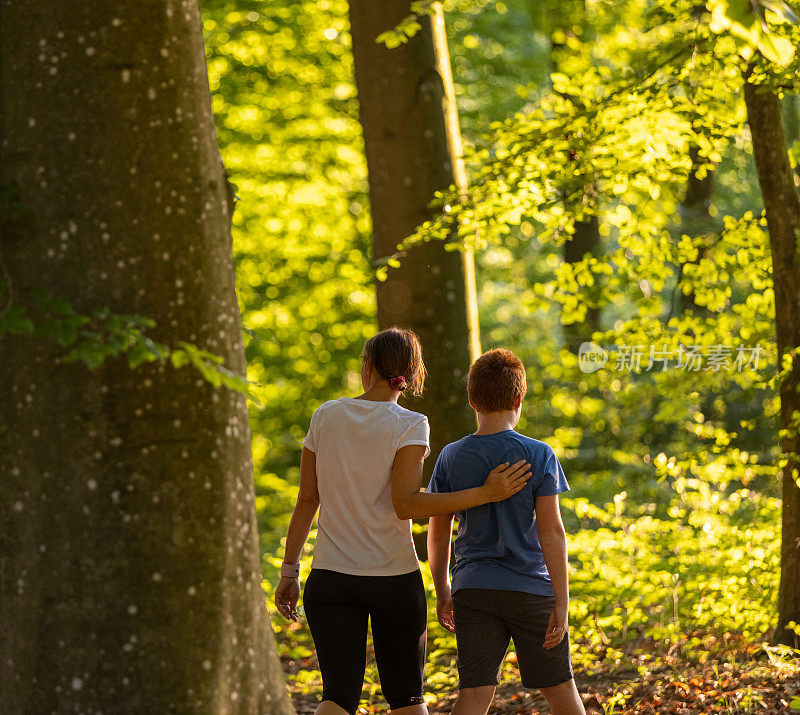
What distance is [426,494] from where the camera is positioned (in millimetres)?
3428

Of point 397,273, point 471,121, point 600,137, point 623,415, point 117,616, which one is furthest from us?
point 471,121

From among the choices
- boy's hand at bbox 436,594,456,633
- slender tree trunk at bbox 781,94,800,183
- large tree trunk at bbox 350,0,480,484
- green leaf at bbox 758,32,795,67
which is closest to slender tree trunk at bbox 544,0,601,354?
slender tree trunk at bbox 781,94,800,183

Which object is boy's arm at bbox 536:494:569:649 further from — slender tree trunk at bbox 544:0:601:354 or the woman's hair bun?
slender tree trunk at bbox 544:0:601:354

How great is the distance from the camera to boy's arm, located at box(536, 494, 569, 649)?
3.42 meters

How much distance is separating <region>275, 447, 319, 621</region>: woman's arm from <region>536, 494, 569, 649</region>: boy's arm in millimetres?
846

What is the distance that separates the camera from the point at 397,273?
649 cm

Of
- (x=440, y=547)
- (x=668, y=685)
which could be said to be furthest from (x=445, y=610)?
(x=668, y=685)

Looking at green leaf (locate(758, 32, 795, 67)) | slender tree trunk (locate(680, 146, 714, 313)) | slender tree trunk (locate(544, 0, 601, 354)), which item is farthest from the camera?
slender tree trunk (locate(544, 0, 601, 354))

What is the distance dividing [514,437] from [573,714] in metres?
1.05

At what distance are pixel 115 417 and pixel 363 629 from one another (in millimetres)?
1258

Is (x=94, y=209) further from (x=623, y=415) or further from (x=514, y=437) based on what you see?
(x=623, y=415)

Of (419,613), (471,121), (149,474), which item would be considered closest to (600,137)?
(419,613)

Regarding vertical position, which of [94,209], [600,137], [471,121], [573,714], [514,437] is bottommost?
[573,714]

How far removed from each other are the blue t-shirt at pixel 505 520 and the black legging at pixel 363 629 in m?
0.24
